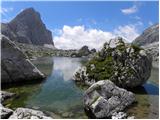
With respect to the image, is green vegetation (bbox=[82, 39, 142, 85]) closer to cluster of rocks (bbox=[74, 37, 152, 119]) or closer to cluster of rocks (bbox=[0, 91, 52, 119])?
cluster of rocks (bbox=[74, 37, 152, 119])

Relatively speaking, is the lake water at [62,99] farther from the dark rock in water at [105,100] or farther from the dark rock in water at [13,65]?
the dark rock in water at [13,65]

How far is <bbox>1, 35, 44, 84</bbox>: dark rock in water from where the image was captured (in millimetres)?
41969

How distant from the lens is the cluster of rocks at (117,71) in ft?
91.2

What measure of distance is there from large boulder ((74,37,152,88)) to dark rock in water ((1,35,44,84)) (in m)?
9.71

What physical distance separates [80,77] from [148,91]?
12.1m

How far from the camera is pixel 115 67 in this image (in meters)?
39.8

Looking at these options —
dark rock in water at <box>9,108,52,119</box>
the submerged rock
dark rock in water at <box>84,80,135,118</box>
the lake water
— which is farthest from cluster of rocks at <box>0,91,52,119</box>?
the submerged rock

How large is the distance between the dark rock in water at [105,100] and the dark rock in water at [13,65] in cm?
1878

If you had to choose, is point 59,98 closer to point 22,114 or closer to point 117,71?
point 117,71

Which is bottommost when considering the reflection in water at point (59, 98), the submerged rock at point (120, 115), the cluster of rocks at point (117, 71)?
the submerged rock at point (120, 115)

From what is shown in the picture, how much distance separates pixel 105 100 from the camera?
2634 cm

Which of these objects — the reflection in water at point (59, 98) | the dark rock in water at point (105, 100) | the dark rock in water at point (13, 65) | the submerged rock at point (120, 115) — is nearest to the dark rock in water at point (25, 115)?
the reflection in water at point (59, 98)

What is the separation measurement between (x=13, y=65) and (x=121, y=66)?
17471 millimetres

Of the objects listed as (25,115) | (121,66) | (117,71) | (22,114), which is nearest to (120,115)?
(25,115)
